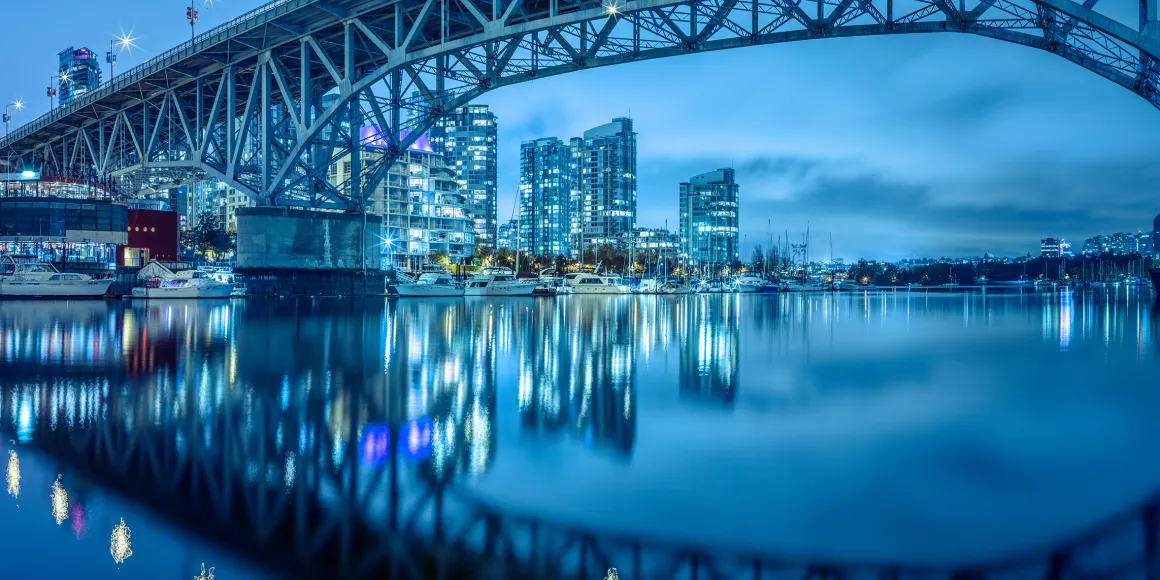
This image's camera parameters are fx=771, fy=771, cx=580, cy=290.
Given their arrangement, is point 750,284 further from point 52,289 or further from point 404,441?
point 404,441

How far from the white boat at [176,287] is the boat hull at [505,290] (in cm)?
1750

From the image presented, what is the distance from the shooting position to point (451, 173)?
115312 millimetres

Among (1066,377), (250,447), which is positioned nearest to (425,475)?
(250,447)

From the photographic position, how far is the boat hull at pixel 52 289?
155 feet

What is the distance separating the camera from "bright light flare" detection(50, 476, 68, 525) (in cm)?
502

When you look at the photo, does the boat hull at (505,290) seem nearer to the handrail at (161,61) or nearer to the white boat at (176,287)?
the white boat at (176,287)

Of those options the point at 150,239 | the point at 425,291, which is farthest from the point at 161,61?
the point at 150,239

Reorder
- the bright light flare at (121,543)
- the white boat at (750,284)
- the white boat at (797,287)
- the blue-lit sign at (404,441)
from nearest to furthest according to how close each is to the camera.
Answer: the bright light flare at (121,543) → the blue-lit sign at (404,441) → the white boat at (750,284) → the white boat at (797,287)

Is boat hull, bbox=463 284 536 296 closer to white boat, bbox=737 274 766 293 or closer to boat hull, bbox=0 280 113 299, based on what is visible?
boat hull, bbox=0 280 113 299

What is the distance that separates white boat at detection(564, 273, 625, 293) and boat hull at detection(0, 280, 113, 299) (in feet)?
154

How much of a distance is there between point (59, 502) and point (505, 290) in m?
60.0

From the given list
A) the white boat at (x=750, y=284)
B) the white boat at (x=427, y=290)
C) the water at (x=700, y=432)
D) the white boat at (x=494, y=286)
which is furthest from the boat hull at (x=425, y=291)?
the white boat at (x=750, y=284)

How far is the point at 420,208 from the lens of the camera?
111500 mm

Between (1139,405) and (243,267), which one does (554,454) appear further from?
(243,267)
